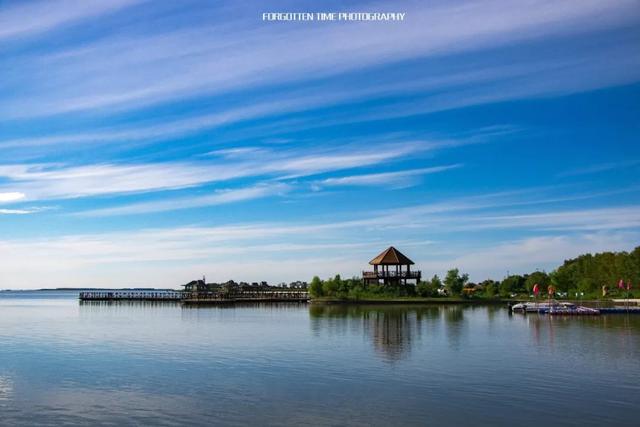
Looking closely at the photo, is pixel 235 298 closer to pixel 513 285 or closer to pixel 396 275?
pixel 396 275

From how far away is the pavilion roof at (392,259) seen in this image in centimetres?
10156

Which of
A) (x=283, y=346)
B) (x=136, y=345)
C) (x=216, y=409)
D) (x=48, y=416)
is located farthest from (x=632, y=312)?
(x=48, y=416)

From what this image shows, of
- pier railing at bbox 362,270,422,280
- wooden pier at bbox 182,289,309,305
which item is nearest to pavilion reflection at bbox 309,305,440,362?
pier railing at bbox 362,270,422,280

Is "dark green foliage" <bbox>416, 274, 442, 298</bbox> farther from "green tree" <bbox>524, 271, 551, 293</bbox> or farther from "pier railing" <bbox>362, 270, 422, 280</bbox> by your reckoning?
"green tree" <bbox>524, 271, 551, 293</bbox>

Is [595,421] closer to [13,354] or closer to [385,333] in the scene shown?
[385,333]

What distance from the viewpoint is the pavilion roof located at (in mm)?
101562

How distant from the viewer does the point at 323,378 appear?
29188 mm

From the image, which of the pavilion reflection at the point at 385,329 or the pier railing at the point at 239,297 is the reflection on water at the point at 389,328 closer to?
the pavilion reflection at the point at 385,329

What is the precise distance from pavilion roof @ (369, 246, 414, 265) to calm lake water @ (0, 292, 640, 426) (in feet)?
161

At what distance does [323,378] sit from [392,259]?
7388cm

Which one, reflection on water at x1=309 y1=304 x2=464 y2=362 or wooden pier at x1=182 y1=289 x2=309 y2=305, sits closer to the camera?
reflection on water at x1=309 y1=304 x2=464 y2=362

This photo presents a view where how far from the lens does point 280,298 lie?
120 metres

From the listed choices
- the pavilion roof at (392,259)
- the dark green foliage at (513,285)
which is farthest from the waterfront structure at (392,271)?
the dark green foliage at (513,285)

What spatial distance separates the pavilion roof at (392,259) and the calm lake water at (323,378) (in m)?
49.1
